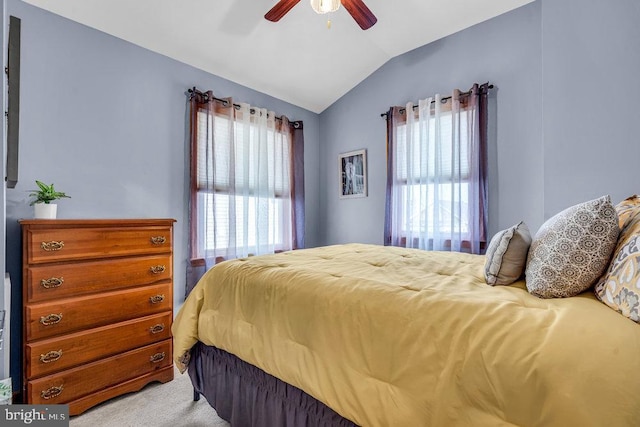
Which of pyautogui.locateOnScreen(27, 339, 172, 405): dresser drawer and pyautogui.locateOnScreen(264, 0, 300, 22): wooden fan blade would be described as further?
pyautogui.locateOnScreen(264, 0, 300, 22): wooden fan blade

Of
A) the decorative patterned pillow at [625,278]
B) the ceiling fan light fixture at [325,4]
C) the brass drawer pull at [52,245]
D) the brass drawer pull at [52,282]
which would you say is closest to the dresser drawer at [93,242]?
the brass drawer pull at [52,245]

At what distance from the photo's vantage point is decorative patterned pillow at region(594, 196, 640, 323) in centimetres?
74

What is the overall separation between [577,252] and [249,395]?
1.43 meters

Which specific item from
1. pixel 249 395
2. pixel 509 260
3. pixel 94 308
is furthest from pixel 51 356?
pixel 509 260

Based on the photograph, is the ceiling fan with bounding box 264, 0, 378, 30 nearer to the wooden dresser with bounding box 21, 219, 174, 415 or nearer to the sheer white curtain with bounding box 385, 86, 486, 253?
the sheer white curtain with bounding box 385, 86, 486, 253

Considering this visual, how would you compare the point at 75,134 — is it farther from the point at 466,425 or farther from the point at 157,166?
the point at 466,425

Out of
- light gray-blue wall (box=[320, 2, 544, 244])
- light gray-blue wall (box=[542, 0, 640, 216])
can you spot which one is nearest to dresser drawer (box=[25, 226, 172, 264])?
light gray-blue wall (box=[320, 2, 544, 244])

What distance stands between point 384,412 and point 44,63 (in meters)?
2.86

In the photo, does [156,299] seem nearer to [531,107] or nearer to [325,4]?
[325,4]

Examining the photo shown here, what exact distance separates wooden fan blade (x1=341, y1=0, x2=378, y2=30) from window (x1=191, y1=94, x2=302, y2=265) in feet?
5.01

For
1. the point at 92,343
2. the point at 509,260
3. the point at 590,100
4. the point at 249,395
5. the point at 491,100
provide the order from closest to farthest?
the point at 509,260 → the point at 249,395 → the point at 92,343 → the point at 590,100 → the point at 491,100

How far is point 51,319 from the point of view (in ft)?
5.24

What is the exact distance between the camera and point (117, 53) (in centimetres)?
234

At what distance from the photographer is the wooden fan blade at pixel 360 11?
1.89 meters
